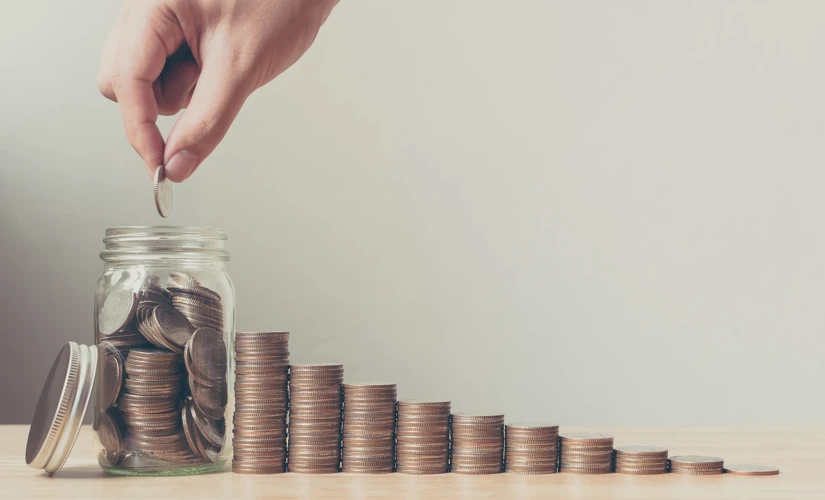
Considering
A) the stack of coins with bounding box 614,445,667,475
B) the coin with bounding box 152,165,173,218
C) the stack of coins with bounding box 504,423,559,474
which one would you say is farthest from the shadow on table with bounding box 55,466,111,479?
the stack of coins with bounding box 614,445,667,475

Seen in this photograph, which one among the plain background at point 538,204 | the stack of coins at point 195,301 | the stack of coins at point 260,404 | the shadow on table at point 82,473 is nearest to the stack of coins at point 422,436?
the stack of coins at point 260,404

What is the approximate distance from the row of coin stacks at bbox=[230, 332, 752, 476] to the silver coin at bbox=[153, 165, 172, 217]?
22 centimetres

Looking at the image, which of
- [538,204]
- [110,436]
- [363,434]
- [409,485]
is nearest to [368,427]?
[363,434]

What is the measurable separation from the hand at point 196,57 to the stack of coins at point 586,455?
0.64 meters

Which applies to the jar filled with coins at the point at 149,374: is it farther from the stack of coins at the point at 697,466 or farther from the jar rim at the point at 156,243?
the stack of coins at the point at 697,466

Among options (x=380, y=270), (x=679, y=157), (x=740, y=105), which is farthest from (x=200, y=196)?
(x=740, y=105)

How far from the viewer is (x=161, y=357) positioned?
120 centimetres

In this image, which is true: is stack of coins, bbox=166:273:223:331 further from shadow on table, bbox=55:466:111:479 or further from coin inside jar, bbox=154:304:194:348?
shadow on table, bbox=55:466:111:479

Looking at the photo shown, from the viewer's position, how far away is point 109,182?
3.69m

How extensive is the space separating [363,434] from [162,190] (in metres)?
0.43

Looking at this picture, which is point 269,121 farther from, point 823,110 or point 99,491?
point 99,491

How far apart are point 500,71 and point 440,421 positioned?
2.71 meters

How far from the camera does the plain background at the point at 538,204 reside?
3.70 m

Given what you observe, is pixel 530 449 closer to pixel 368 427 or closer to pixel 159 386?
pixel 368 427
